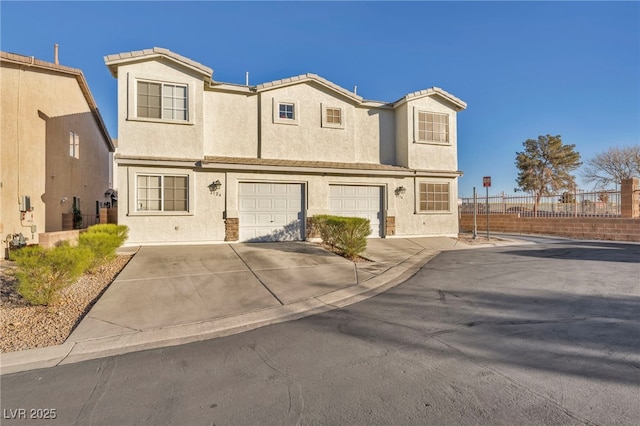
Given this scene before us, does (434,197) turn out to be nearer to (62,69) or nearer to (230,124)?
(230,124)

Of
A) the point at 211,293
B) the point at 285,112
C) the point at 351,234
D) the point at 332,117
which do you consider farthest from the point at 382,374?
the point at 332,117

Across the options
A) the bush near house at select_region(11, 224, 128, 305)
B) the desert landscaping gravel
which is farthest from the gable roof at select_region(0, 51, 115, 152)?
the bush near house at select_region(11, 224, 128, 305)

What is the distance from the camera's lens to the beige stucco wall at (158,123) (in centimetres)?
1109

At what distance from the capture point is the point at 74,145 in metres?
14.5

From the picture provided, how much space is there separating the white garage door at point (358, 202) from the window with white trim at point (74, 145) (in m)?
11.7

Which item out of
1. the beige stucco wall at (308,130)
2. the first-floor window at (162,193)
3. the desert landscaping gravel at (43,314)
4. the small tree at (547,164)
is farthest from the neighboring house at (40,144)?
the small tree at (547,164)

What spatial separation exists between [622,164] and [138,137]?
42.1 m

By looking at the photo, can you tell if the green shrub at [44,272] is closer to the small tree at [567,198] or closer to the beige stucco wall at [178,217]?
the beige stucco wall at [178,217]

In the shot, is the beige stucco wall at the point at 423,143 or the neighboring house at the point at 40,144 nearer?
the neighboring house at the point at 40,144

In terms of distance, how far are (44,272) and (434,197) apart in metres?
13.9

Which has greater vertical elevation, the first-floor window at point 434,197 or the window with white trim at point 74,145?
the window with white trim at point 74,145

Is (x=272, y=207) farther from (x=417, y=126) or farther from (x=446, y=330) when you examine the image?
(x=446, y=330)

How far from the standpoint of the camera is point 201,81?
11914 millimetres

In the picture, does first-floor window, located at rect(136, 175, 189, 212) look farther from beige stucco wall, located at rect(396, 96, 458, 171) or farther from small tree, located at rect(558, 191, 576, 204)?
small tree, located at rect(558, 191, 576, 204)
